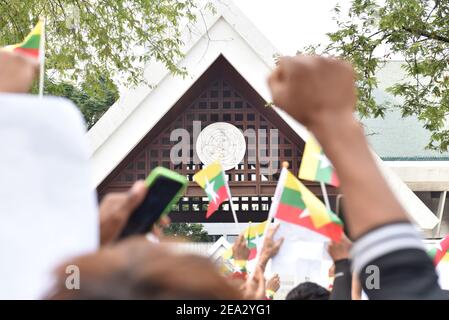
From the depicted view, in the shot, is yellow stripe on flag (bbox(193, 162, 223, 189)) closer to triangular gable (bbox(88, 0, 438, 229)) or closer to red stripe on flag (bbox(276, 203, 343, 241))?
red stripe on flag (bbox(276, 203, 343, 241))

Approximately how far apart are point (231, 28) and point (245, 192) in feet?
7.25

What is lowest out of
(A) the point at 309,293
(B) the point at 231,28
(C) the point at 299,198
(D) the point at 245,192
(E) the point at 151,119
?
(A) the point at 309,293

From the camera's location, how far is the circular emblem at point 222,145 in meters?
12.6

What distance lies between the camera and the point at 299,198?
9.82 feet

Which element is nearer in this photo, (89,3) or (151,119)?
(89,3)

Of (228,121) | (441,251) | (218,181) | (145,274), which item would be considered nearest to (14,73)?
(145,274)

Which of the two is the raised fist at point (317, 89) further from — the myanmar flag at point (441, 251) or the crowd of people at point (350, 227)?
the myanmar flag at point (441, 251)

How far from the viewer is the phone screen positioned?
1.37 meters

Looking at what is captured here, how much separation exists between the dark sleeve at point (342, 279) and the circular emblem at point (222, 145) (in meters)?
10.2

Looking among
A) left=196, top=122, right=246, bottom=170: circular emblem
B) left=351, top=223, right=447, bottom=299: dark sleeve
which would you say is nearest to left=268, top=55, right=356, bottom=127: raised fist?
left=351, top=223, right=447, bottom=299: dark sleeve

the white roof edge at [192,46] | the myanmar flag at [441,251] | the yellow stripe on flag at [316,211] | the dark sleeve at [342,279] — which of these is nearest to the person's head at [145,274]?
the dark sleeve at [342,279]
